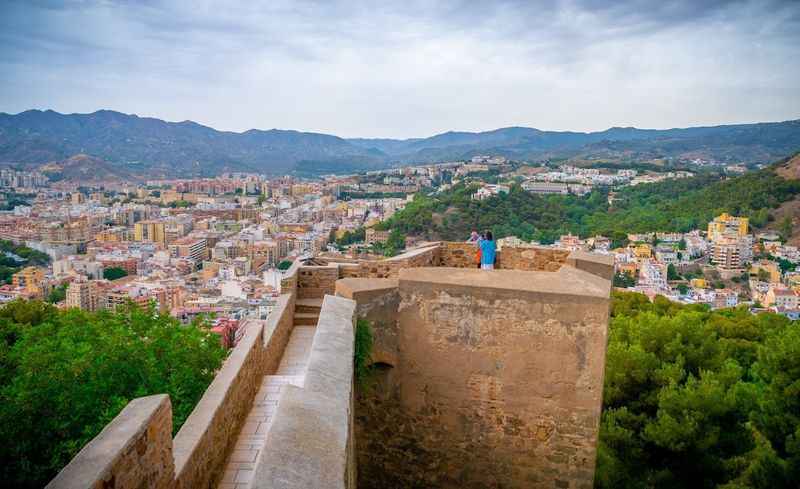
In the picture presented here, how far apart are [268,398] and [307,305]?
1940 mm

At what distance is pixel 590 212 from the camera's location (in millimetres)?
76438

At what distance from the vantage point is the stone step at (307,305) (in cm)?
691

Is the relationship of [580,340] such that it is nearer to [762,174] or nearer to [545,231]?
[545,231]

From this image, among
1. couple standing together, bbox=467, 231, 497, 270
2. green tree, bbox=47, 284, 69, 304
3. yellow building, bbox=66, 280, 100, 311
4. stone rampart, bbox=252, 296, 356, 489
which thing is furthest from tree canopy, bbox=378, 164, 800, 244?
stone rampart, bbox=252, 296, 356, 489

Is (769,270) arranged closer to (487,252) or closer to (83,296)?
(487,252)

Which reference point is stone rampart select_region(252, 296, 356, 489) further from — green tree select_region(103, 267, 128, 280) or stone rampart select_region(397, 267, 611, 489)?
green tree select_region(103, 267, 128, 280)

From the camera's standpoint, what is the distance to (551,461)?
5.22m

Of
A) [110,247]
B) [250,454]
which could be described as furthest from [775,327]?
[110,247]

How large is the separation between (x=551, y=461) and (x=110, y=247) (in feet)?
247

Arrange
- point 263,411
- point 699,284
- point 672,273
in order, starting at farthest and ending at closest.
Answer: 1. point 672,273
2. point 699,284
3. point 263,411

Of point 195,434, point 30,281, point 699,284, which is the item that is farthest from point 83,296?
point 699,284

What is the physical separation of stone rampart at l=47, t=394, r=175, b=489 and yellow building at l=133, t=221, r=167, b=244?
86.2 meters

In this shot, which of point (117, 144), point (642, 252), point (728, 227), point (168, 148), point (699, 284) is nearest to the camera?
point (699, 284)

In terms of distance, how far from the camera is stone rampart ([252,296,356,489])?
196 centimetres
